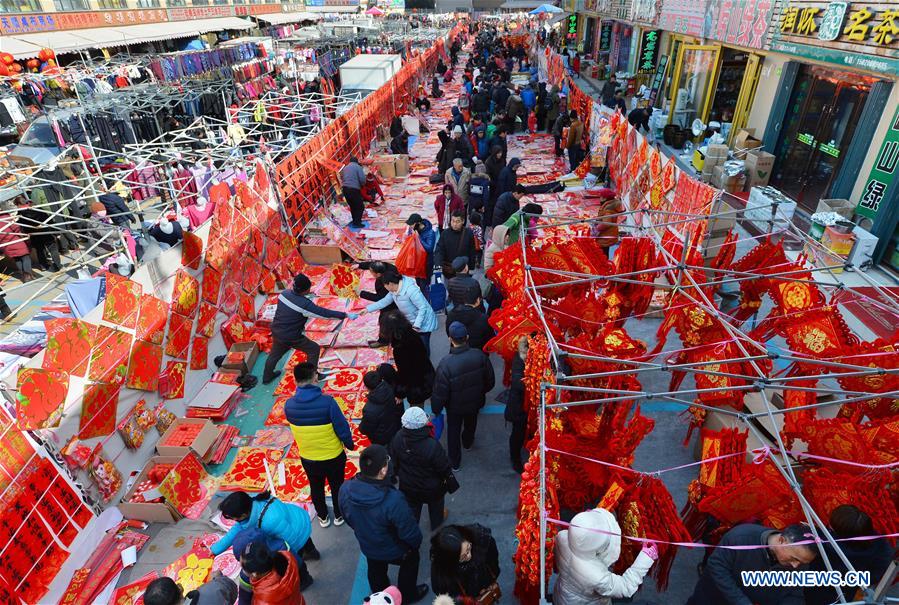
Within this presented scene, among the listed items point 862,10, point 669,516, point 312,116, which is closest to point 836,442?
point 669,516

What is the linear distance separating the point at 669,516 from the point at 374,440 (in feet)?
7.95

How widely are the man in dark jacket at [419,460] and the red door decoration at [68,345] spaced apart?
2.82 meters

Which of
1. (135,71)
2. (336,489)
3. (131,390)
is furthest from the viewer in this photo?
(135,71)

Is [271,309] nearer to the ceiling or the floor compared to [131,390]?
nearer to the floor

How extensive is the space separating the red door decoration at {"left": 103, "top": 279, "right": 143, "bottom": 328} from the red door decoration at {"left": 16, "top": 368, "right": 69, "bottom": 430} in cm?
72

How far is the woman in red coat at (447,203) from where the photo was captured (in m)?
7.69

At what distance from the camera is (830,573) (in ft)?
7.40

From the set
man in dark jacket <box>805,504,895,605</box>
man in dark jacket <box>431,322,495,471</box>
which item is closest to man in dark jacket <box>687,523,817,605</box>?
man in dark jacket <box>805,504,895,605</box>

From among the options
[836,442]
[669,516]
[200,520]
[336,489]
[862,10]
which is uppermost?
[862,10]

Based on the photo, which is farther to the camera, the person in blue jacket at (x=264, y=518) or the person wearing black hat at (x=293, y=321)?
the person wearing black hat at (x=293, y=321)

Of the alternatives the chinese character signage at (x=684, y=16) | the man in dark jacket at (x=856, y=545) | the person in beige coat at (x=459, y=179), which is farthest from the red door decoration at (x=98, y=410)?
the chinese character signage at (x=684, y=16)

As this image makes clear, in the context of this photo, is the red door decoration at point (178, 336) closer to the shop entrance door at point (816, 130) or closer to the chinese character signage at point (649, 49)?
the shop entrance door at point (816, 130)

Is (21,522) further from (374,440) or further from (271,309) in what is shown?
(271,309)

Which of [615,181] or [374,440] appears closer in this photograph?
[374,440]
